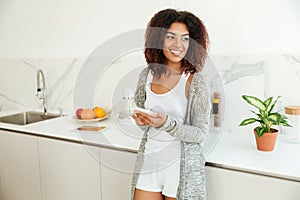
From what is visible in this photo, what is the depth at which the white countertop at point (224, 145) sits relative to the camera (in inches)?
46.0

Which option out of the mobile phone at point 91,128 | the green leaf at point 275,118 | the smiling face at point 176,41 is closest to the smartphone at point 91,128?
the mobile phone at point 91,128

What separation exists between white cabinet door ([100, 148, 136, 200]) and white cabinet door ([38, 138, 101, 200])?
4cm

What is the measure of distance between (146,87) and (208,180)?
459 mm

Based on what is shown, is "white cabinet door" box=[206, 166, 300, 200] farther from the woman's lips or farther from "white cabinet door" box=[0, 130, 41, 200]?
"white cabinet door" box=[0, 130, 41, 200]

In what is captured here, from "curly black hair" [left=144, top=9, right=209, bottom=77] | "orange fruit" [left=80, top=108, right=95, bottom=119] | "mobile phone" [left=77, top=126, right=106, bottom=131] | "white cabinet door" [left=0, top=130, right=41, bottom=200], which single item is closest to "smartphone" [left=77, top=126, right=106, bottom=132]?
"mobile phone" [left=77, top=126, right=106, bottom=131]

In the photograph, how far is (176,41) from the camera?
1162 millimetres

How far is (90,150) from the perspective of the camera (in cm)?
158

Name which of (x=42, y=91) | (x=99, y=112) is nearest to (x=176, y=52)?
(x=99, y=112)

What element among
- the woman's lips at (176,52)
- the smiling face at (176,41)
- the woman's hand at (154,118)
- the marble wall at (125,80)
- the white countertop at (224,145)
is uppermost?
the smiling face at (176,41)

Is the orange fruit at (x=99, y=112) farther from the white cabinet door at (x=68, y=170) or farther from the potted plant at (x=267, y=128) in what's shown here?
the potted plant at (x=267, y=128)

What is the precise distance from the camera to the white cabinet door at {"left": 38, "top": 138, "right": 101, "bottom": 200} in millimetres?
1587

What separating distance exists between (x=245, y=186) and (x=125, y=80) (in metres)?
1.06

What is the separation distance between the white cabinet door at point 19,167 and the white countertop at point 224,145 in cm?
6

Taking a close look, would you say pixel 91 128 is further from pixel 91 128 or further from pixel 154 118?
pixel 154 118
